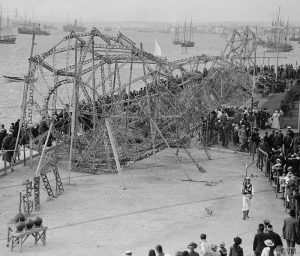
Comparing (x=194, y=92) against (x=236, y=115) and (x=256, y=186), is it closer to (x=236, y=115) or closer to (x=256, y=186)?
(x=236, y=115)

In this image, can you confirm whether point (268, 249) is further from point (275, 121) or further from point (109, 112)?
point (275, 121)

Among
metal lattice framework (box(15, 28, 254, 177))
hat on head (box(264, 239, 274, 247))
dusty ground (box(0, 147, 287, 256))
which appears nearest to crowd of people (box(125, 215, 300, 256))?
hat on head (box(264, 239, 274, 247))

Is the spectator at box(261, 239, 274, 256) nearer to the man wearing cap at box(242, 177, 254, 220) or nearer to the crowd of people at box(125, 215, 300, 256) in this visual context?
the crowd of people at box(125, 215, 300, 256)

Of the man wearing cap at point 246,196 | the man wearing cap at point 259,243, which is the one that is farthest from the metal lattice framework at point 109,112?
the man wearing cap at point 259,243

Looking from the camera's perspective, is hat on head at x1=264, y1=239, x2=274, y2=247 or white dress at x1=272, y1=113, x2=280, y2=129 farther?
white dress at x1=272, y1=113, x2=280, y2=129

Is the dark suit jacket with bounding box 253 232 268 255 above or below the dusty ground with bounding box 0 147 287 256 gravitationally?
above

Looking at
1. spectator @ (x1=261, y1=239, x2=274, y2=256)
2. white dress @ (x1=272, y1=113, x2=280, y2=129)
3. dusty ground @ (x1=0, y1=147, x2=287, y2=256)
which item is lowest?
dusty ground @ (x1=0, y1=147, x2=287, y2=256)

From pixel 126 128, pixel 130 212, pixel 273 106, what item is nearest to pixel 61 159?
pixel 126 128

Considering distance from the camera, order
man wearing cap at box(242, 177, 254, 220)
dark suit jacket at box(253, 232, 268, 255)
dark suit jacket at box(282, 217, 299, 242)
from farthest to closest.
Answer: man wearing cap at box(242, 177, 254, 220)
dark suit jacket at box(282, 217, 299, 242)
dark suit jacket at box(253, 232, 268, 255)

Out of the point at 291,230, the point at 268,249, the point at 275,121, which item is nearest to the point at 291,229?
the point at 291,230
